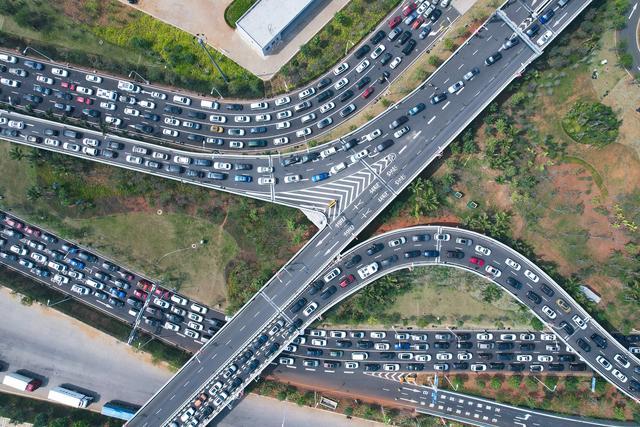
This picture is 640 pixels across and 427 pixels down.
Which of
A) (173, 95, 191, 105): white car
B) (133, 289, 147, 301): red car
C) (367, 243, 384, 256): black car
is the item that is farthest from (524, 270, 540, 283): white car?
(133, 289, 147, 301): red car

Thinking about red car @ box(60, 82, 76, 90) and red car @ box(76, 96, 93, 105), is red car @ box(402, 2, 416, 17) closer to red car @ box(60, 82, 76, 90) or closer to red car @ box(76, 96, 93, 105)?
red car @ box(76, 96, 93, 105)

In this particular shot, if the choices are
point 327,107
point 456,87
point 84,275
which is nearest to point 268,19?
point 327,107

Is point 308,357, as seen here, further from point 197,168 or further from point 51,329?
point 51,329

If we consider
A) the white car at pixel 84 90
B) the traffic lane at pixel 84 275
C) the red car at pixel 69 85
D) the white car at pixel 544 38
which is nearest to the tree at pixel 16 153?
the traffic lane at pixel 84 275

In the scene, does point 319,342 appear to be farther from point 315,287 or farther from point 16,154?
point 16,154

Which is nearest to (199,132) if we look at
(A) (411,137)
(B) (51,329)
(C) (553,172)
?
(A) (411,137)

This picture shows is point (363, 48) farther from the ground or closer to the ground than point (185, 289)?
farther from the ground
